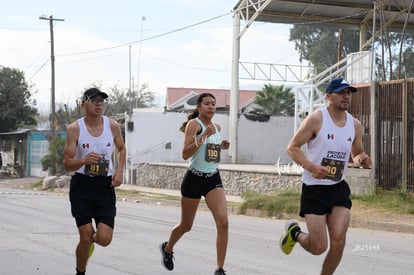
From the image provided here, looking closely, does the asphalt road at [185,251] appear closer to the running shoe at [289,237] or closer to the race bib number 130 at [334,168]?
the running shoe at [289,237]

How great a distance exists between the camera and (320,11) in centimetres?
3544

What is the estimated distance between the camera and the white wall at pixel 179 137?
3797 cm

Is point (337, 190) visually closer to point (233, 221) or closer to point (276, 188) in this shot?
point (233, 221)

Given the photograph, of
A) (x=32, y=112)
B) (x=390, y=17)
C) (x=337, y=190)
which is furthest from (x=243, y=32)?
(x=337, y=190)

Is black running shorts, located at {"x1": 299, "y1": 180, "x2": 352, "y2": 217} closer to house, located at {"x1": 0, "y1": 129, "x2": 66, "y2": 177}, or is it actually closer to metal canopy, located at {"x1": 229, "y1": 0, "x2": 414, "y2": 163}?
metal canopy, located at {"x1": 229, "y1": 0, "x2": 414, "y2": 163}

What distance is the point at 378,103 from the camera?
18531 millimetres

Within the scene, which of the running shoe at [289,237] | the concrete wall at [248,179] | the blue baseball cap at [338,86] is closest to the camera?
the blue baseball cap at [338,86]

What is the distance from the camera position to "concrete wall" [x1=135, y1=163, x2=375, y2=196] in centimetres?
1833

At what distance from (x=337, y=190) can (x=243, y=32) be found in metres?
30.1

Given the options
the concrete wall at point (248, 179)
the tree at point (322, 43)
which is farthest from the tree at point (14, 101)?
the tree at point (322, 43)

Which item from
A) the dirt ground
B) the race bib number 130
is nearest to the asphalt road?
the dirt ground

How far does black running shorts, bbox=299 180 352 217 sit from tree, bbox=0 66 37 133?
50817 mm

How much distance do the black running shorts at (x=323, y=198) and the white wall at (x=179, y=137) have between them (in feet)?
102

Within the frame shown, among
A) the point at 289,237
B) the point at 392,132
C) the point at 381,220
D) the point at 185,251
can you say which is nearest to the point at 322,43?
the point at 392,132
